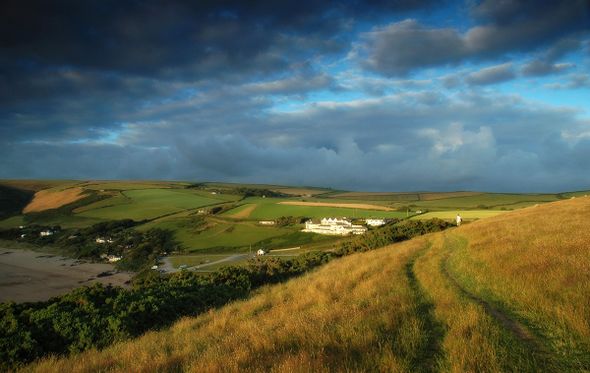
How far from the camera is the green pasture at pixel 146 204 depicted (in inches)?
4877

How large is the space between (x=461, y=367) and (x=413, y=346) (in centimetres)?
122

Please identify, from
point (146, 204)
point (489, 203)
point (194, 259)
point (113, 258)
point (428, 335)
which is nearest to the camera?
point (428, 335)

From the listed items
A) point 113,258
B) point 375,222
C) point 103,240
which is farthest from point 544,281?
point 103,240

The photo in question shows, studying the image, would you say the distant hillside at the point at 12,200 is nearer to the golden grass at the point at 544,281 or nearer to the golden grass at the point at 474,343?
the golden grass at the point at 544,281

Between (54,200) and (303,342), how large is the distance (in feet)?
556

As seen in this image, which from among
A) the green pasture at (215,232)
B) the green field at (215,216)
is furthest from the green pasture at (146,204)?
the green pasture at (215,232)

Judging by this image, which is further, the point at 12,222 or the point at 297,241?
the point at 12,222

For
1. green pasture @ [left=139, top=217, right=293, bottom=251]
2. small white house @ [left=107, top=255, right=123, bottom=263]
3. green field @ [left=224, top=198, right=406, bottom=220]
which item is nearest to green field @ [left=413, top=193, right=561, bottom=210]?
green field @ [left=224, top=198, right=406, bottom=220]

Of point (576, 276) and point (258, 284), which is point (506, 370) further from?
point (258, 284)

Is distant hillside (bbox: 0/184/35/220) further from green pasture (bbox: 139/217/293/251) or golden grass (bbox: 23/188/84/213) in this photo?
green pasture (bbox: 139/217/293/251)

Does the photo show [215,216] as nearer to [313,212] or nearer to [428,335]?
[313,212]

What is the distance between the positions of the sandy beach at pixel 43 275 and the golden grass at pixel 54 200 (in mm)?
57261

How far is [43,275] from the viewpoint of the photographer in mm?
66062

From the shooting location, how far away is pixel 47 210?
140m
